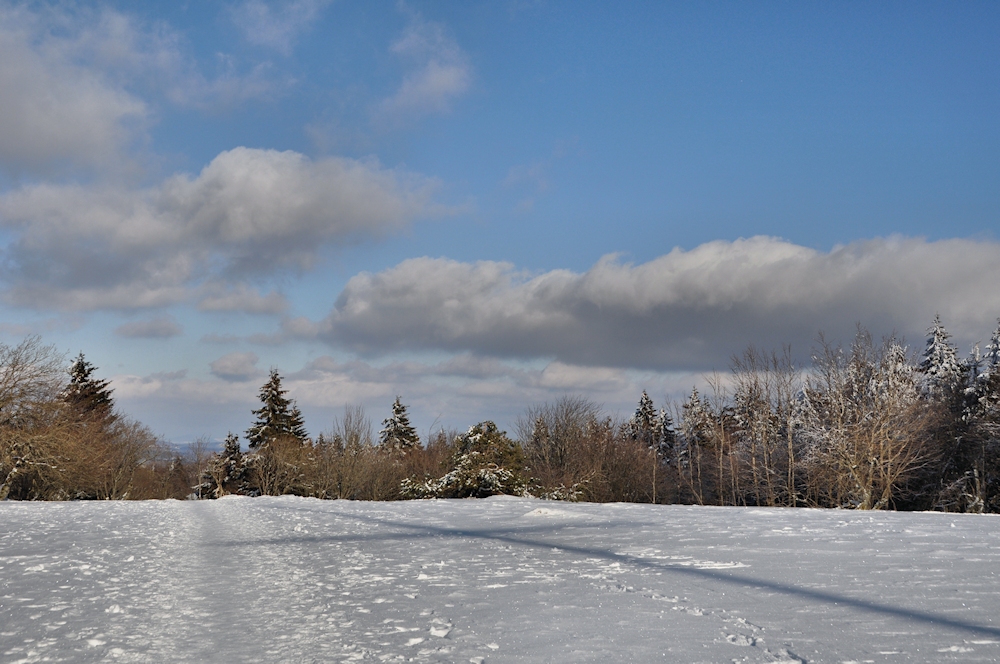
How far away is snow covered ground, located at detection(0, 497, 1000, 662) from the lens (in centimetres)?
533

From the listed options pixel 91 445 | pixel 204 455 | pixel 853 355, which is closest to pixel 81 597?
pixel 91 445

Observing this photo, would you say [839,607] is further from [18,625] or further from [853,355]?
[853,355]

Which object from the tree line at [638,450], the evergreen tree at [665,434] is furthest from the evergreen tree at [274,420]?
the evergreen tree at [665,434]

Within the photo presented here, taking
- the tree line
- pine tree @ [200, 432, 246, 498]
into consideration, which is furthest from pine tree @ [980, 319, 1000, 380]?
pine tree @ [200, 432, 246, 498]

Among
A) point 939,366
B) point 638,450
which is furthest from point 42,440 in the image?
point 939,366

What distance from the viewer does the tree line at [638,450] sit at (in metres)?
34.1

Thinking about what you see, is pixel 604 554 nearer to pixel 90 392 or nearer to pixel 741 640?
pixel 741 640

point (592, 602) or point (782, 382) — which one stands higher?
point (782, 382)

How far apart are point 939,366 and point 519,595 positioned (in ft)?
161

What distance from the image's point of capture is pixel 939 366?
4641cm

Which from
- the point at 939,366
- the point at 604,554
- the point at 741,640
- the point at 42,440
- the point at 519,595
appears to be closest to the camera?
the point at 741,640

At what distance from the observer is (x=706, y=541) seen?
11.5m

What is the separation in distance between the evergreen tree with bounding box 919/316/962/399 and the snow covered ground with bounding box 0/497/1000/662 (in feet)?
112

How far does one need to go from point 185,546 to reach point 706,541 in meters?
9.23
